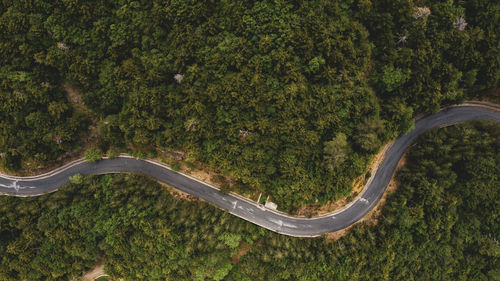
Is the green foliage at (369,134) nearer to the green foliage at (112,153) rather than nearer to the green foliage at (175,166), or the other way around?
the green foliage at (175,166)

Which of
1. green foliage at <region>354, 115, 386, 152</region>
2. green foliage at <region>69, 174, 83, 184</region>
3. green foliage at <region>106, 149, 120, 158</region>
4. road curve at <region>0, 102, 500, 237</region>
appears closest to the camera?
green foliage at <region>354, 115, 386, 152</region>

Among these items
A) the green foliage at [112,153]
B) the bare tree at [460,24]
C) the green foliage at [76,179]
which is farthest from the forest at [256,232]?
the bare tree at [460,24]

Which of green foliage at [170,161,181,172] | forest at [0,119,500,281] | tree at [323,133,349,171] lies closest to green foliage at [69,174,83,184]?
forest at [0,119,500,281]

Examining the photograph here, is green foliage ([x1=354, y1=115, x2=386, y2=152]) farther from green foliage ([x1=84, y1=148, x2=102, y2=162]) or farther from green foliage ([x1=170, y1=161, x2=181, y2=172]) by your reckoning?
green foliage ([x1=84, y1=148, x2=102, y2=162])

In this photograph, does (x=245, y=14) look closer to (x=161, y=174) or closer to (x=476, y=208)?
(x=161, y=174)

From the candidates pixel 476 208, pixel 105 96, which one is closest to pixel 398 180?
pixel 476 208

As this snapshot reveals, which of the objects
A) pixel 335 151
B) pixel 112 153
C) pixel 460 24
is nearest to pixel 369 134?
pixel 335 151
